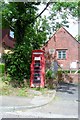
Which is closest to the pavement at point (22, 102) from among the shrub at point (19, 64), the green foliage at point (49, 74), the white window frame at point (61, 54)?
the shrub at point (19, 64)

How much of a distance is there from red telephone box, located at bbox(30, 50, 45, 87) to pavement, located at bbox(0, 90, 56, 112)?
196cm

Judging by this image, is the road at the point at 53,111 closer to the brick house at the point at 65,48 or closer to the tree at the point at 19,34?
the tree at the point at 19,34

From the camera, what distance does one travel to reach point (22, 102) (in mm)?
10109

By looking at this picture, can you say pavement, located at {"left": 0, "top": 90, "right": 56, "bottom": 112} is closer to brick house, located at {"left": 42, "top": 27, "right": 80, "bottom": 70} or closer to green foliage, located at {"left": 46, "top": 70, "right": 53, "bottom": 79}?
green foliage, located at {"left": 46, "top": 70, "right": 53, "bottom": 79}

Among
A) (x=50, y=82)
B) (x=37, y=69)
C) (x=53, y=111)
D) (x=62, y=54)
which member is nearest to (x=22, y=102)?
(x=53, y=111)

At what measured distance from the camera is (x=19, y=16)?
15.7m

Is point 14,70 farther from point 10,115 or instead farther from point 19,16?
point 10,115

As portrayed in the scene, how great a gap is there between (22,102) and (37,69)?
15.0ft

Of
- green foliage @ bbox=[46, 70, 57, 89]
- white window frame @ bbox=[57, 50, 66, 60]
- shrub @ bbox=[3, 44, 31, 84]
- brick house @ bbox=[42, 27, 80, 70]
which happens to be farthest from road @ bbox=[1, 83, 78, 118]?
brick house @ bbox=[42, 27, 80, 70]

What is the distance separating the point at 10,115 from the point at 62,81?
1220 centimetres

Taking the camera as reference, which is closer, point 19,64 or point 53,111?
point 53,111

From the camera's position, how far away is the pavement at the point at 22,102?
909cm

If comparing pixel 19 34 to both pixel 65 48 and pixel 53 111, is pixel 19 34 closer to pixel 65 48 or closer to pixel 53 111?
pixel 53 111

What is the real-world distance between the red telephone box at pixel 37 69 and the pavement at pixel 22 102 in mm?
1965
